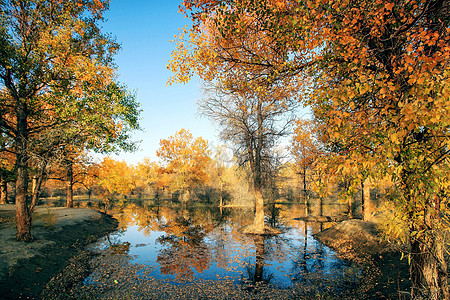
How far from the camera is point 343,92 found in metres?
3.87

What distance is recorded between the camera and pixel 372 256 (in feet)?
37.2

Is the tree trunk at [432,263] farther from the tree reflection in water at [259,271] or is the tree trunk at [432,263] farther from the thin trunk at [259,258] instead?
the thin trunk at [259,258]

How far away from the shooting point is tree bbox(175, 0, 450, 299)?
344 centimetres

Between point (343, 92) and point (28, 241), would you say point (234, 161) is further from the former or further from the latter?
point (343, 92)

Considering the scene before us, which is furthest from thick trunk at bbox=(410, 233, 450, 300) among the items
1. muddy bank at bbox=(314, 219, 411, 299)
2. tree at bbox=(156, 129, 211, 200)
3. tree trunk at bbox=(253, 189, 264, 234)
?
tree at bbox=(156, 129, 211, 200)

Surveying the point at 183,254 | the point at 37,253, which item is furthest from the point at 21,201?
the point at 183,254

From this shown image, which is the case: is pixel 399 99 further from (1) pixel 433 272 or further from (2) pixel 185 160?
(2) pixel 185 160

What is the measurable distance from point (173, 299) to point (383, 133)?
26.1ft

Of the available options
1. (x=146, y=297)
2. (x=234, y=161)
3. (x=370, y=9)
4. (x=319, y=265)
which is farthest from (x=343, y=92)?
(x=234, y=161)

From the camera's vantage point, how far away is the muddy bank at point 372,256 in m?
7.34

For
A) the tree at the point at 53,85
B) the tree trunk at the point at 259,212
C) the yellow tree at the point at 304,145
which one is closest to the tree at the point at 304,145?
the yellow tree at the point at 304,145

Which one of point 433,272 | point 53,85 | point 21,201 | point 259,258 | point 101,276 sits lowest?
point 259,258

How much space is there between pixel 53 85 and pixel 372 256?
727 inches

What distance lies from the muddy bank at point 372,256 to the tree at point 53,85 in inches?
488
